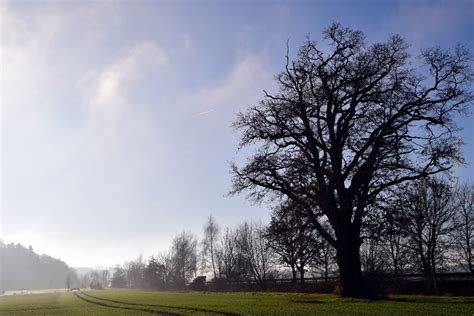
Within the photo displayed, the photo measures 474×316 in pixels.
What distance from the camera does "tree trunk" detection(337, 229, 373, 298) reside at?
26219 millimetres

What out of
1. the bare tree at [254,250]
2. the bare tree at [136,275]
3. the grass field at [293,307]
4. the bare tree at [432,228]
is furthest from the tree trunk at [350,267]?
the bare tree at [136,275]

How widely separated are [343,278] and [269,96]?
555 inches

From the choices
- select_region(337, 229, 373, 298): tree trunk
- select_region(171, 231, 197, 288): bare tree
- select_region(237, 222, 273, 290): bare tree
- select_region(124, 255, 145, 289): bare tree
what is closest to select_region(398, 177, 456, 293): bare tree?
select_region(337, 229, 373, 298): tree trunk

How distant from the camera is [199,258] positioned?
118 metres

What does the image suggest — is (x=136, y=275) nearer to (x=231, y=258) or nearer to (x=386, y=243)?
(x=231, y=258)

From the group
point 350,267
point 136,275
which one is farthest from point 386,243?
point 136,275

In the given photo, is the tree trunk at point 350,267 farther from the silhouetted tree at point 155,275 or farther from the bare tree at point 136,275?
the bare tree at point 136,275

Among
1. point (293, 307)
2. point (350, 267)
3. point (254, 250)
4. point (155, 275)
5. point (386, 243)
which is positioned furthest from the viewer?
point (155, 275)

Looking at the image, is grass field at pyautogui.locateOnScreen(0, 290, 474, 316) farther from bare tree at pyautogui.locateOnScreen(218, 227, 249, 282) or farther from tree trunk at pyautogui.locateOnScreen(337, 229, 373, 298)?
bare tree at pyautogui.locateOnScreen(218, 227, 249, 282)

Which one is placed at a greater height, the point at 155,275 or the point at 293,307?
the point at 293,307

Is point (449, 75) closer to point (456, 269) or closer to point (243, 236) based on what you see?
point (456, 269)

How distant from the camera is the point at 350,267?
26.9 meters

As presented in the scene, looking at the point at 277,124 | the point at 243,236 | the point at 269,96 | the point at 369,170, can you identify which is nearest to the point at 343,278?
the point at 369,170

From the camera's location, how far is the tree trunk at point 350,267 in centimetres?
2622
